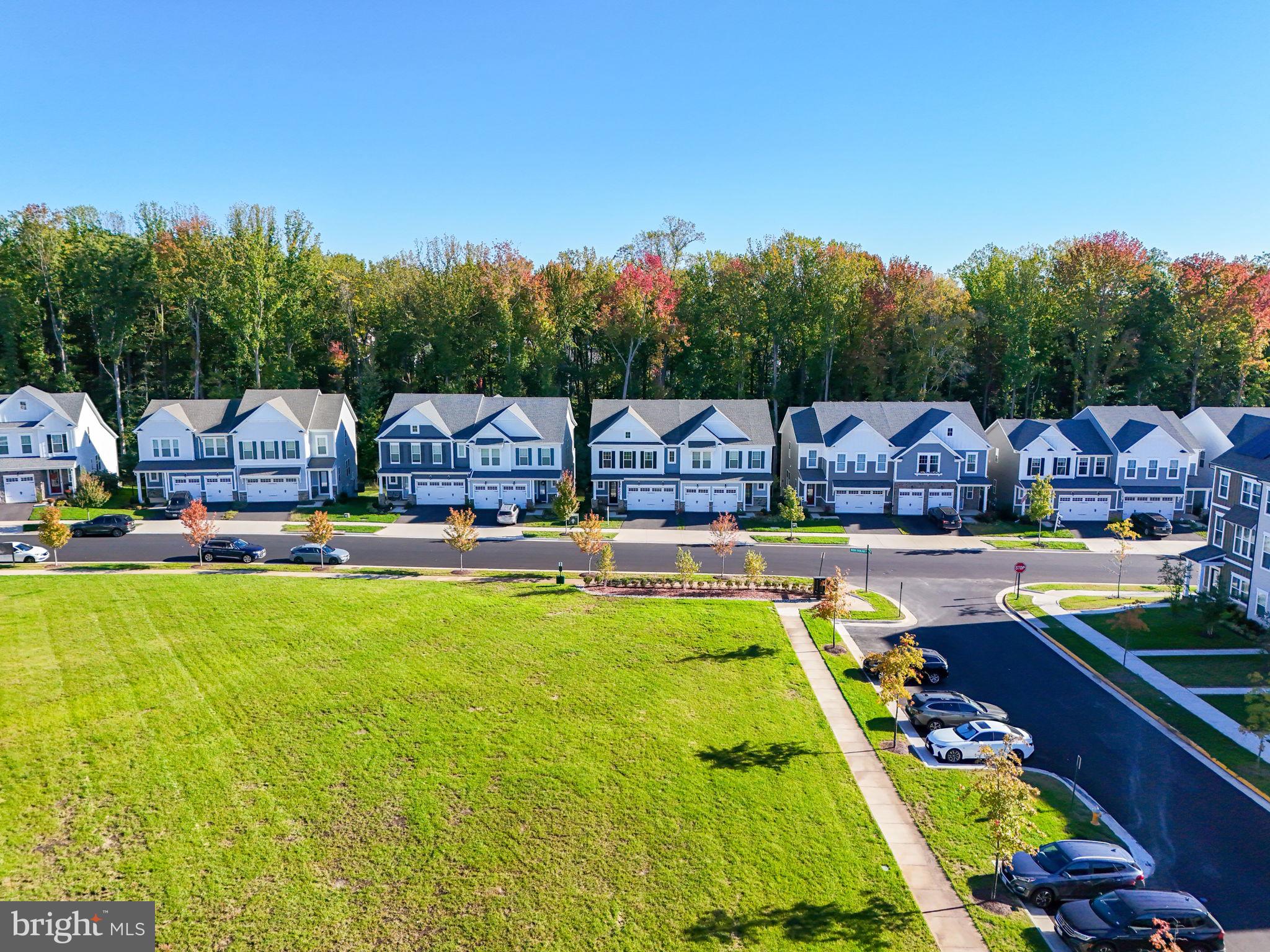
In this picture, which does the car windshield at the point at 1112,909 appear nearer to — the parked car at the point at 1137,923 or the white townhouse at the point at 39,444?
the parked car at the point at 1137,923

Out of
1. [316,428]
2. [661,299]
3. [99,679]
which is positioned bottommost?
[99,679]

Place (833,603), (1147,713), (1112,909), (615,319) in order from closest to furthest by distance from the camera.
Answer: (1112,909)
(1147,713)
(833,603)
(615,319)

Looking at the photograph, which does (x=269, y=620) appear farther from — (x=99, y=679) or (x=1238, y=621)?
(x=1238, y=621)

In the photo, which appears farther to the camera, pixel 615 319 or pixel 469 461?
pixel 615 319

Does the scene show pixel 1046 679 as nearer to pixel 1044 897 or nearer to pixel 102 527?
pixel 1044 897

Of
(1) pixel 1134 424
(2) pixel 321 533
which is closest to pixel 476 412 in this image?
(2) pixel 321 533

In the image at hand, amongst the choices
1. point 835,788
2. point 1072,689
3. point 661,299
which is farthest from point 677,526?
point 835,788
